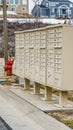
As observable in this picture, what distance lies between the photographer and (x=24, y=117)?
12.3 metres

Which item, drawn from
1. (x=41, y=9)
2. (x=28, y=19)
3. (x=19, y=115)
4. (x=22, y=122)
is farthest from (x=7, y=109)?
A: (x=41, y=9)

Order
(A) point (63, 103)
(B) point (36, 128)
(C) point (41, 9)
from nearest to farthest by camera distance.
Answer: (B) point (36, 128)
(A) point (63, 103)
(C) point (41, 9)

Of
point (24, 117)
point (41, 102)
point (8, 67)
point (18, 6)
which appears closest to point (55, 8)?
point (18, 6)

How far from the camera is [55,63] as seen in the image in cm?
1367

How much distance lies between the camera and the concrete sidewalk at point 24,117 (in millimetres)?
11065

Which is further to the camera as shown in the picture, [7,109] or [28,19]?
[28,19]

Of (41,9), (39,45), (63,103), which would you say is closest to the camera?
(63,103)

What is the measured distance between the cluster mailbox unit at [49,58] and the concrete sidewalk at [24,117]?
0.77 meters

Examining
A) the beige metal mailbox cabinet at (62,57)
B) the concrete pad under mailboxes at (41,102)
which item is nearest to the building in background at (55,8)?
the concrete pad under mailboxes at (41,102)

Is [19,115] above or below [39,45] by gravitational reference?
below

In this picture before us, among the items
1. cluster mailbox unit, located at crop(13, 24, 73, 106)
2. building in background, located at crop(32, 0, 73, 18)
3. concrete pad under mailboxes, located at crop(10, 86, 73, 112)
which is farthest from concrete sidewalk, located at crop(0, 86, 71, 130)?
building in background, located at crop(32, 0, 73, 18)

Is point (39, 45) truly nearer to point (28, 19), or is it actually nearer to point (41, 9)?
point (28, 19)

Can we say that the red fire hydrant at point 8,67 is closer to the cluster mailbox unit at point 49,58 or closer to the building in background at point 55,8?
the cluster mailbox unit at point 49,58

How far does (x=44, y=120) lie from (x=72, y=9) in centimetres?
9296
